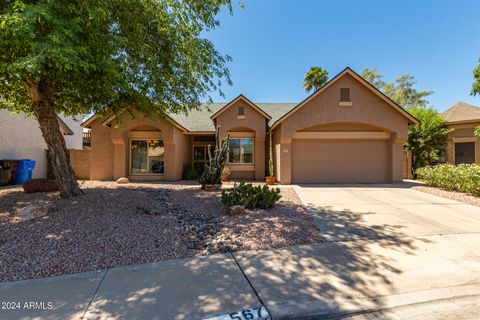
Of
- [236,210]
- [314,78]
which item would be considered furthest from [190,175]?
[314,78]

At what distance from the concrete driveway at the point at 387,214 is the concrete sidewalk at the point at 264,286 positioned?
3.81 ft

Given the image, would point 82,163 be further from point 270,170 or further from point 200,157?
point 270,170

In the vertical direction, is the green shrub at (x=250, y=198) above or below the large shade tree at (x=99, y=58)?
below

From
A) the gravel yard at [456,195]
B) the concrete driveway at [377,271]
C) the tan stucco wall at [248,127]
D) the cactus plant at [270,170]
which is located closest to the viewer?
the concrete driveway at [377,271]

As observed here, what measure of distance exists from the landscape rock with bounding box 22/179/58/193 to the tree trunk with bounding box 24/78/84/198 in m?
2.06

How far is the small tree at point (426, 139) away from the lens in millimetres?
16578

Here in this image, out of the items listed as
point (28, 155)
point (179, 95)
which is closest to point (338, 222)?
point (179, 95)

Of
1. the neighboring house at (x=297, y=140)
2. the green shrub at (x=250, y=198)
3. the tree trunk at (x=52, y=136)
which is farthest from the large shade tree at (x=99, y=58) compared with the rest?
the neighboring house at (x=297, y=140)

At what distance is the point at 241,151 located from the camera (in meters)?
15.6

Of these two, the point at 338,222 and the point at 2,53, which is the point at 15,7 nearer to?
the point at 2,53

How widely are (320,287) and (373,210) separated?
17.8 feet

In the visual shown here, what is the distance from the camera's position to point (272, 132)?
15.3 metres

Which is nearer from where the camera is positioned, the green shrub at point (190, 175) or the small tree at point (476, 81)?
the small tree at point (476, 81)

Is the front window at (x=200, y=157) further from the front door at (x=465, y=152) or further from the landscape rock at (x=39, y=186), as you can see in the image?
the front door at (x=465, y=152)
